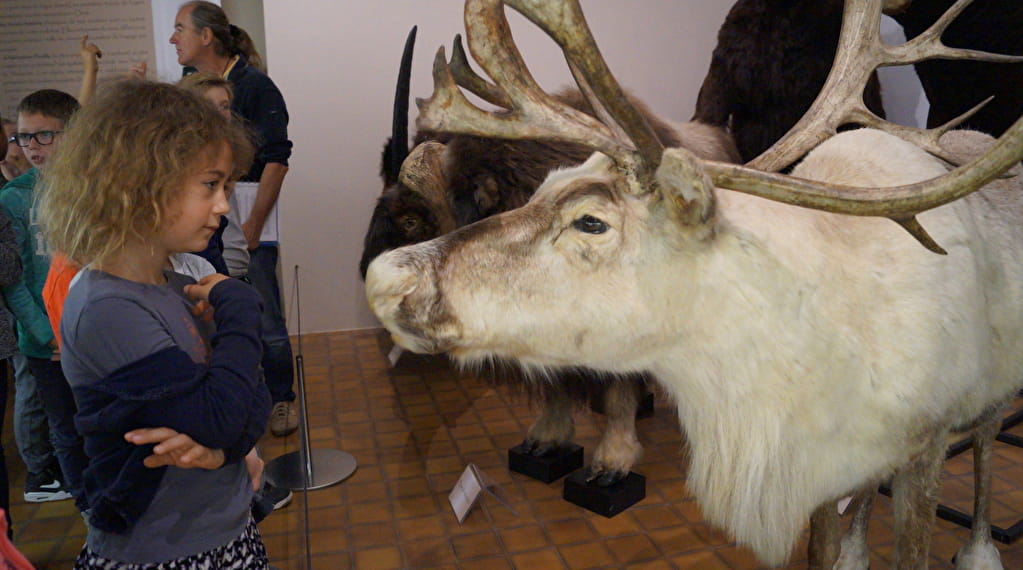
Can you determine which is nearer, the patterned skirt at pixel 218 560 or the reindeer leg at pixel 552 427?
the patterned skirt at pixel 218 560

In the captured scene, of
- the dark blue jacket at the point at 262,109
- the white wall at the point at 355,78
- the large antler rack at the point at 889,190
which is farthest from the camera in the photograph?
the white wall at the point at 355,78

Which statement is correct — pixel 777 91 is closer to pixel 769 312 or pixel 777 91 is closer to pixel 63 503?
pixel 769 312

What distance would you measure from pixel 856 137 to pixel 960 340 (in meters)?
0.46

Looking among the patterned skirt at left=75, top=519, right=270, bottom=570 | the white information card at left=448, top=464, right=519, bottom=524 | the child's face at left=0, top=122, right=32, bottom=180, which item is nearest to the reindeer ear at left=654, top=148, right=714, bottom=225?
the patterned skirt at left=75, top=519, right=270, bottom=570

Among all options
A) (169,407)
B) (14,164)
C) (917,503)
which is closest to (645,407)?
(917,503)

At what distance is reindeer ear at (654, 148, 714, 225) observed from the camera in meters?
1.05

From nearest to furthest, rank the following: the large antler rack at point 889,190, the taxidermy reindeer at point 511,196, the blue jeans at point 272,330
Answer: the large antler rack at point 889,190, the taxidermy reindeer at point 511,196, the blue jeans at point 272,330

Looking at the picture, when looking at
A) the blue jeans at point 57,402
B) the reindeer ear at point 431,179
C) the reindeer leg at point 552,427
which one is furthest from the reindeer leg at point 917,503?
the blue jeans at point 57,402

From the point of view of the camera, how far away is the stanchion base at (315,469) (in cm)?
255

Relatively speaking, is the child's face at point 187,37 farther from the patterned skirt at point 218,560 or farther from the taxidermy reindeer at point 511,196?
the patterned skirt at point 218,560

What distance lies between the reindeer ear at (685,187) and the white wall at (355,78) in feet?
10.0

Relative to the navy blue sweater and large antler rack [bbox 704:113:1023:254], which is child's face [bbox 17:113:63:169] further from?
large antler rack [bbox 704:113:1023:254]

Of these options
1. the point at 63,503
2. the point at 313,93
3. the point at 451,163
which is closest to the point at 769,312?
the point at 451,163

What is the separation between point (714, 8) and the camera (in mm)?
4391
